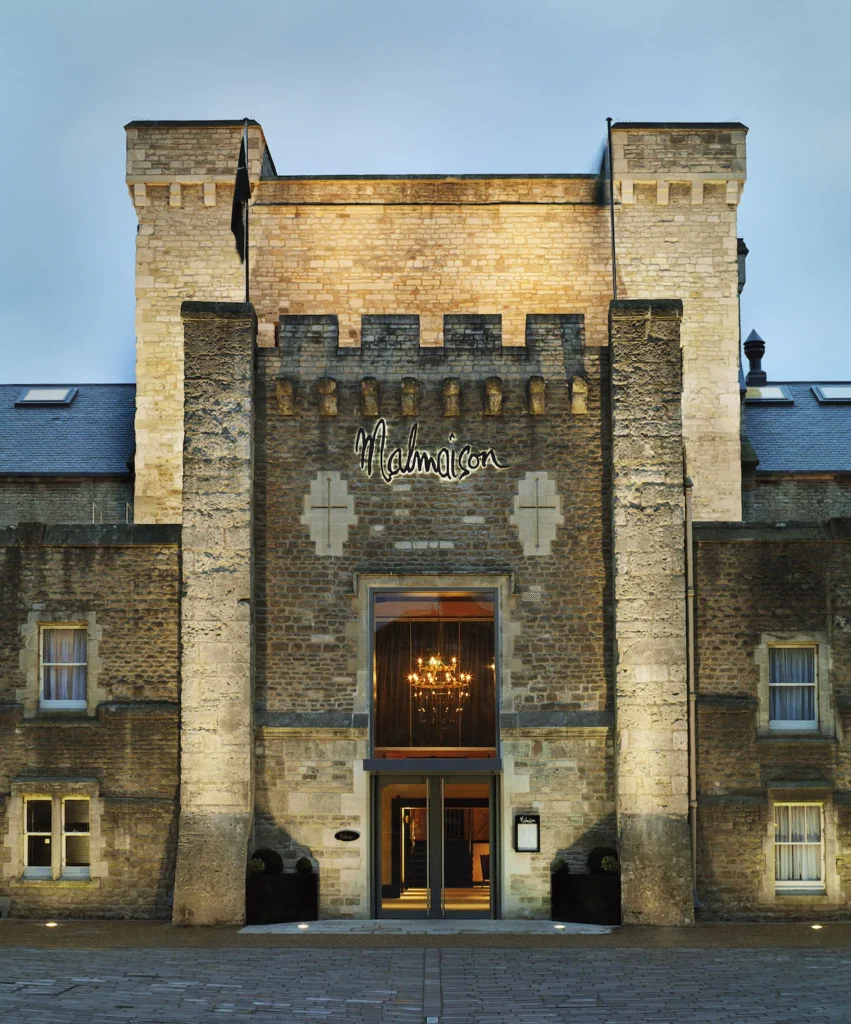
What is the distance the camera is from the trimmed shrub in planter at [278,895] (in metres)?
17.2

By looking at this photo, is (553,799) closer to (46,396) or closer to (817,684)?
(817,684)

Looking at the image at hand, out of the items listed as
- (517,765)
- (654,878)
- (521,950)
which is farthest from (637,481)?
(521,950)

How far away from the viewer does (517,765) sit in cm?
1791

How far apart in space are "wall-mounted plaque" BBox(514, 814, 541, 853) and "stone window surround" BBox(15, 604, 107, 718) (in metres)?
6.41

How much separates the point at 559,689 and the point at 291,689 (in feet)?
12.5

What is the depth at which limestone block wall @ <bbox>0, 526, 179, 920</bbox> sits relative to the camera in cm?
1795

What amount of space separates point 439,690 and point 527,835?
2365 mm

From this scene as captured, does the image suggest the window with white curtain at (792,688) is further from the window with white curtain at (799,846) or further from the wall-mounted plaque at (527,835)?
the wall-mounted plaque at (527,835)

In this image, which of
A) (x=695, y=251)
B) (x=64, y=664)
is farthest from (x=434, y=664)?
(x=695, y=251)

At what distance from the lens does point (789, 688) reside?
18250 mm

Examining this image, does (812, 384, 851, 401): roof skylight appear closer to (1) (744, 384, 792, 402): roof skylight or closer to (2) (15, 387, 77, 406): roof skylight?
(1) (744, 384, 792, 402): roof skylight

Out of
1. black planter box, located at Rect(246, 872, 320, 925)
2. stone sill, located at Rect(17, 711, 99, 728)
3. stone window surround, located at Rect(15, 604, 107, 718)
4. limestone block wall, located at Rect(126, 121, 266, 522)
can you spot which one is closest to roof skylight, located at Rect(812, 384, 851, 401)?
limestone block wall, located at Rect(126, 121, 266, 522)

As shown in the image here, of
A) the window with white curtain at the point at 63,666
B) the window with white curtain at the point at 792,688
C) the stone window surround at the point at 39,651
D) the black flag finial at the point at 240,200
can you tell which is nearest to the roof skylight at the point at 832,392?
the window with white curtain at the point at 792,688

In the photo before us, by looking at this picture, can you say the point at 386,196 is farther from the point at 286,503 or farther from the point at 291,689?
the point at 291,689
